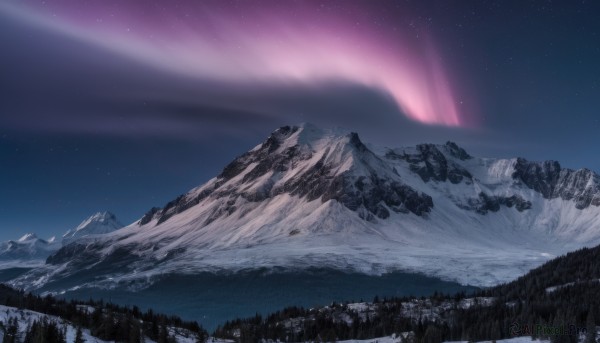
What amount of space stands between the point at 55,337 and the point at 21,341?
23.9 feet

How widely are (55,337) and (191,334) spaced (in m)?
70.9

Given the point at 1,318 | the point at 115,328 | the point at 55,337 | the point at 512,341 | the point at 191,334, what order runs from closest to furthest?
the point at 55,337
the point at 1,318
the point at 115,328
the point at 512,341
the point at 191,334

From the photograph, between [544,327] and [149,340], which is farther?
[544,327]

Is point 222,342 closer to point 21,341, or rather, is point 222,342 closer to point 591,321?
point 21,341

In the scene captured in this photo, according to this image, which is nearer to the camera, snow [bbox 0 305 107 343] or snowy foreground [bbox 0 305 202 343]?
snowy foreground [bbox 0 305 202 343]

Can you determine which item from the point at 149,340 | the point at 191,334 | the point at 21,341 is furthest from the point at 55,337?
the point at 191,334

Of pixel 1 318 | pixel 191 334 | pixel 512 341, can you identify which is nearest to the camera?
pixel 1 318

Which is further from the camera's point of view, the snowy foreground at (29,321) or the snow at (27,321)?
the snow at (27,321)

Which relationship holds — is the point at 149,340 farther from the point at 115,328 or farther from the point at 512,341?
the point at 512,341

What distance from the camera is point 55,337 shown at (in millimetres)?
124500

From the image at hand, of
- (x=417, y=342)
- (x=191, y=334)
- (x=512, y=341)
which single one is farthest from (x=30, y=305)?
(x=512, y=341)

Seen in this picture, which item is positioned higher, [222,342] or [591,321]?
[591,321]

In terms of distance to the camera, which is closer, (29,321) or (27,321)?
(29,321)

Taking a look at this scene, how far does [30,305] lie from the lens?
19325 centimetres
